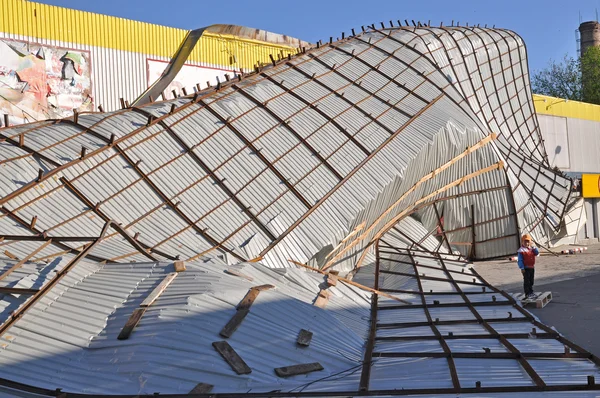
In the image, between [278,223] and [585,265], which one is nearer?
[278,223]

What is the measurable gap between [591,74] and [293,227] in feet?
156

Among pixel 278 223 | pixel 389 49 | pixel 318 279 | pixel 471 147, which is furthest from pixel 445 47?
pixel 318 279

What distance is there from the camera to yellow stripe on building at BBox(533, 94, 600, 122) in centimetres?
3322

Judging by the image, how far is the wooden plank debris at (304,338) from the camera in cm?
760

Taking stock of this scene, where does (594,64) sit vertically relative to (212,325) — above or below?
above

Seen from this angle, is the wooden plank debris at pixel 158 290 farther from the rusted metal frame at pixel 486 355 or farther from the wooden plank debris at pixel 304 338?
the rusted metal frame at pixel 486 355

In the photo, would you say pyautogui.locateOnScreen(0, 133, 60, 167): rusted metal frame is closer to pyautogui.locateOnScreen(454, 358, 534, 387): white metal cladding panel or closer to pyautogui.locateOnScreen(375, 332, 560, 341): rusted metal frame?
pyautogui.locateOnScreen(375, 332, 560, 341): rusted metal frame

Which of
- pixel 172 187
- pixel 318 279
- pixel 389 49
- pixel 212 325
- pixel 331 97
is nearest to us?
pixel 212 325

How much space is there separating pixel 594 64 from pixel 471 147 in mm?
40878

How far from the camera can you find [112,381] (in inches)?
252

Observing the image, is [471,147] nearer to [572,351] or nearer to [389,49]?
[389,49]

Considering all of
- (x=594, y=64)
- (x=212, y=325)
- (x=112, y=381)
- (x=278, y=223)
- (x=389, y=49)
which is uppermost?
(x=594, y=64)

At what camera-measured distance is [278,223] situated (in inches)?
496

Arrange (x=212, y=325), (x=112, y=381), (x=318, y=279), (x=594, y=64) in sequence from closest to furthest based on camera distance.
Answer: (x=112, y=381) → (x=212, y=325) → (x=318, y=279) → (x=594, y=64)
